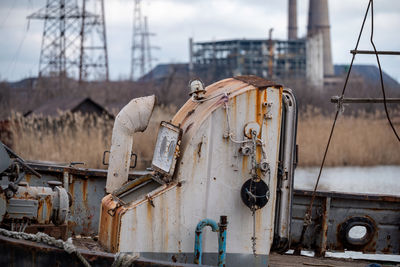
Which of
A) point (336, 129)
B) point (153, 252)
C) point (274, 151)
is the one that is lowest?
point (153, 252)

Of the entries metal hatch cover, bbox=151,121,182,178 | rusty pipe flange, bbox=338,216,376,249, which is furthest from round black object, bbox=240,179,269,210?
rusty pipe flange, bbox=338,216,376,249

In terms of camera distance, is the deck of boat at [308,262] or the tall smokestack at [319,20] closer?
the deck of boat at [308,262]

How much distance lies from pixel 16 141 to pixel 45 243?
30.5 feet

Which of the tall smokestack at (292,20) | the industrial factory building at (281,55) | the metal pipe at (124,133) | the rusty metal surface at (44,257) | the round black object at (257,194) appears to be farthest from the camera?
the tall smokestack at (292,20)

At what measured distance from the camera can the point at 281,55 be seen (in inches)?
2201

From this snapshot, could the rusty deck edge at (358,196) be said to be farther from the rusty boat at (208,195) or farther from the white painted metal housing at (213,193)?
the white painted metal housing at (213,193)

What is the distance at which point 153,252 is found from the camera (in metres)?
4.98

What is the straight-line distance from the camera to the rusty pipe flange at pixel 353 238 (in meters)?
6.53

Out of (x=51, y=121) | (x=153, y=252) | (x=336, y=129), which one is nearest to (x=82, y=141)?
(x=51, y=121)

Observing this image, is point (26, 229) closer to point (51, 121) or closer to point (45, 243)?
point (45, 243)

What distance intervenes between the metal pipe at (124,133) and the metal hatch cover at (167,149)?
267mm

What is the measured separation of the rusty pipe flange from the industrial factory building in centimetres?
4623

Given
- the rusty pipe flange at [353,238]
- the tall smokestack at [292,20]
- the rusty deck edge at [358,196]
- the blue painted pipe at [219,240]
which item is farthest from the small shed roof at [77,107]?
the tall smokestack at [292,20]

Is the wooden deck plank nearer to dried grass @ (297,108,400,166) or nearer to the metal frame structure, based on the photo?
dried grass @ (297,108,400,166)
